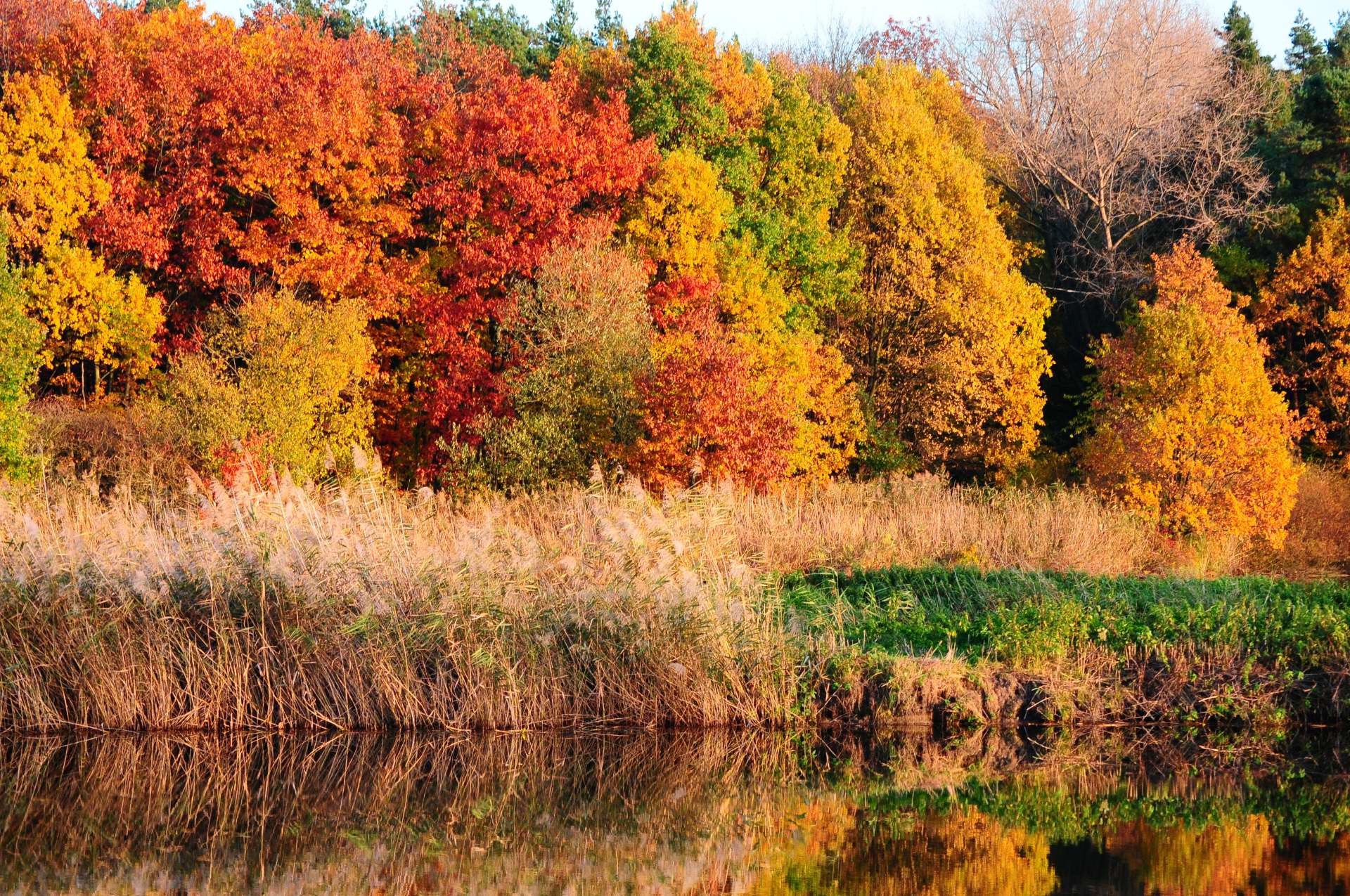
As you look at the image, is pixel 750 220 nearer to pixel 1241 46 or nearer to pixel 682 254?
pixel 682 254

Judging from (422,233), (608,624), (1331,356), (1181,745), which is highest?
(422,233)

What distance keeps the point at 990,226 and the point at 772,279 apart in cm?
581

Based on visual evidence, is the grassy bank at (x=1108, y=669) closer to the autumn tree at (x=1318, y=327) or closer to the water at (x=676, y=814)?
the water at (x=676, y=814)

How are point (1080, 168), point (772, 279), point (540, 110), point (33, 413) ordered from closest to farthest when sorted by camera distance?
point (33, 413) < point (540, 110) < point (772, 279) < point (1080, 168)

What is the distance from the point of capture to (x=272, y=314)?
26.0 meters

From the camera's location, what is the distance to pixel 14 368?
2425cm

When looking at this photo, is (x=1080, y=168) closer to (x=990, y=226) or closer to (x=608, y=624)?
(x=990, y=226)

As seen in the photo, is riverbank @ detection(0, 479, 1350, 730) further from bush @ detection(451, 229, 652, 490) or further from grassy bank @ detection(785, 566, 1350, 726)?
bush @ detection(451, 229, 652, 490)

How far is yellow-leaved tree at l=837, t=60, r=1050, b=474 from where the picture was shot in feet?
109

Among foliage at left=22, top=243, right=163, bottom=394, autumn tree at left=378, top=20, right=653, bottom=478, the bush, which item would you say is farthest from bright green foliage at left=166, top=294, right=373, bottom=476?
the bush

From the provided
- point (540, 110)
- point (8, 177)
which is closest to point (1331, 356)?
point (540, 110)

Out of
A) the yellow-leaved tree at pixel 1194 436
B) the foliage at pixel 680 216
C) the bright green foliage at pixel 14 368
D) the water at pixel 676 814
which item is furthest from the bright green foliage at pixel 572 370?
the water at pixel 676 814

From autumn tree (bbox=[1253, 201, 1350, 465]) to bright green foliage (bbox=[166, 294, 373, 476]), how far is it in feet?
60.6

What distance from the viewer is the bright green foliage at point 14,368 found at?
23.7 meters
